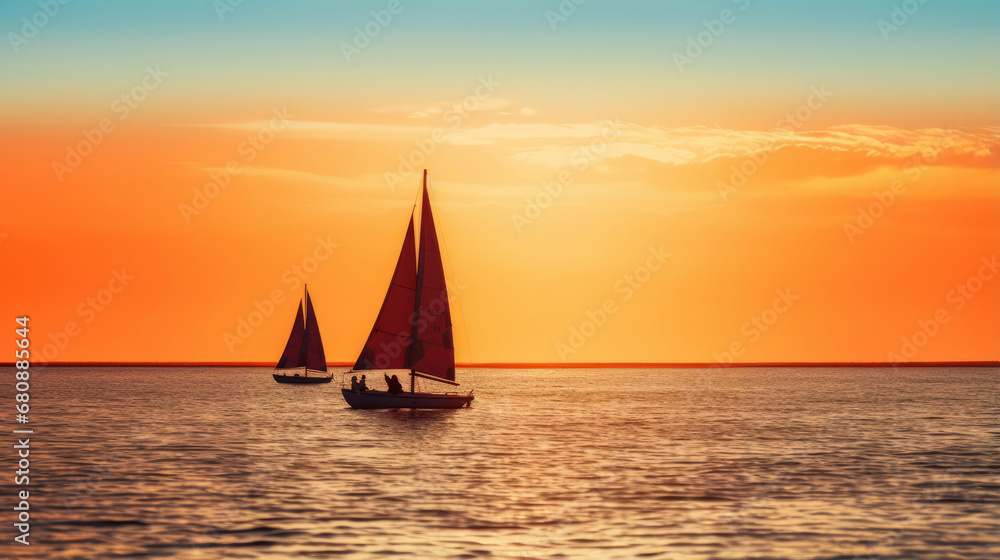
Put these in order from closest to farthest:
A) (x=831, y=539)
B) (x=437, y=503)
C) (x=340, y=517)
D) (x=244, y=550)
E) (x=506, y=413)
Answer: (x=244, y=550)
(x=831, y=539)
(x=340, y=517)
(x=437, y=503)
(x=506, y=413)

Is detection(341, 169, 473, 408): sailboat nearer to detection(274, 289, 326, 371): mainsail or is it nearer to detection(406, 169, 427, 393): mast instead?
detection(406, 169, 427, 393): mast

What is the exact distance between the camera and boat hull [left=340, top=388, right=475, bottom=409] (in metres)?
72.8

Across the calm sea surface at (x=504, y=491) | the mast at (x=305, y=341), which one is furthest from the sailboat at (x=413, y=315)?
the mast at (x=305, y=341)

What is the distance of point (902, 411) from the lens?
323 ft

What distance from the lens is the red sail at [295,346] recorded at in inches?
5236

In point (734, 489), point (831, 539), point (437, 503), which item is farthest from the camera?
point (734, 489)

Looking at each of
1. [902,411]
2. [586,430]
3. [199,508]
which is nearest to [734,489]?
[199,508]

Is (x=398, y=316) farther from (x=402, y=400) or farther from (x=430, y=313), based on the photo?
(x=402, y=400)

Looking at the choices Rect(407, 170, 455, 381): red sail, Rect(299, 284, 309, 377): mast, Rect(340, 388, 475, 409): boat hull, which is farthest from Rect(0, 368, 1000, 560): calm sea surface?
Rect(299, 284, 309, 377): mast

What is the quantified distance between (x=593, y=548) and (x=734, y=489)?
42.9 ft

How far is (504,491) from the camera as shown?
37.5 meters

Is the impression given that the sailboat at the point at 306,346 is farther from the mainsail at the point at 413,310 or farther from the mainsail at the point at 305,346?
the mainsail at the point at 413,310

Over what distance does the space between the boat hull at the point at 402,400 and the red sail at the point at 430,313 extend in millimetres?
2055

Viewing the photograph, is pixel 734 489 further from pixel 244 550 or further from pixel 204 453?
pixel 204 453
